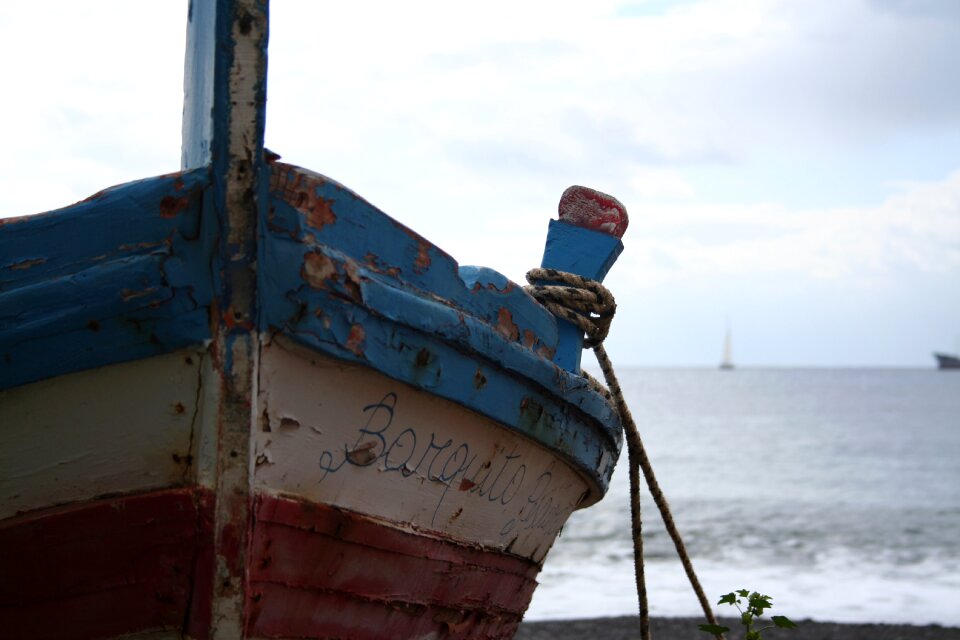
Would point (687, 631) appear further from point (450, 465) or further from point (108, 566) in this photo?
point (108, 566)

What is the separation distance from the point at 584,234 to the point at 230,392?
56.0 inches

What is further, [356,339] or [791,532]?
[791,532]

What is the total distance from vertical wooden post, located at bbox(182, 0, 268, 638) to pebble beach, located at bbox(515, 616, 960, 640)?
673 centimetres

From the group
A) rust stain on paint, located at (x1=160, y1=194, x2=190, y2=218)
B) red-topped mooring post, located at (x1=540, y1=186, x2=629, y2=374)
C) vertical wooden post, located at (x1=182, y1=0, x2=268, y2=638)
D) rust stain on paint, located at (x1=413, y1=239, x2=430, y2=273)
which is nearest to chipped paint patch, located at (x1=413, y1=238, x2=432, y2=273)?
rust stain on paint, located at (x1=413, y1=239, x2=430, y2=273)

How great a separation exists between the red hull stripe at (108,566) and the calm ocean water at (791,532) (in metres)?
7.92

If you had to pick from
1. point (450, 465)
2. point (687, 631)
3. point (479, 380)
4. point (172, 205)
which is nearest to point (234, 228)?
point (172, 205)

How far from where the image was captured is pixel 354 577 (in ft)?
8.14

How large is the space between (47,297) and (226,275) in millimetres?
355

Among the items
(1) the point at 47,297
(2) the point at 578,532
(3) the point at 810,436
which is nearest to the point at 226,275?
(1) the point at 47,297

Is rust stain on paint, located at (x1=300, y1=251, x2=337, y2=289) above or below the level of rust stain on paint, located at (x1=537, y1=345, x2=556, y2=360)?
below

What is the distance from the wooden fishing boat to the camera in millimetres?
2105

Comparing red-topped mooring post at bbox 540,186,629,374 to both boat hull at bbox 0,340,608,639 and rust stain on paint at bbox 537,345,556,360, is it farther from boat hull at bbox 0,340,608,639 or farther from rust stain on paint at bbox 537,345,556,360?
boat hull at bbox 0,340,608,639

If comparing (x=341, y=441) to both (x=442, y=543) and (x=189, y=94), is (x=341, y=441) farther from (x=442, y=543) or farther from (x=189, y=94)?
(x=189, y=94)

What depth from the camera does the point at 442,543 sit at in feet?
8.81
